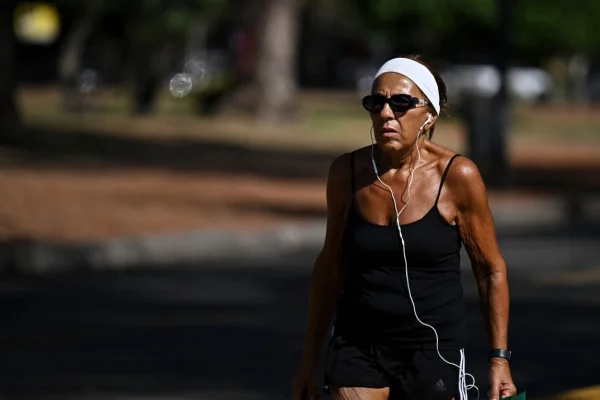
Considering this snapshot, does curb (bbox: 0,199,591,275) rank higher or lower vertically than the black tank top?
lower

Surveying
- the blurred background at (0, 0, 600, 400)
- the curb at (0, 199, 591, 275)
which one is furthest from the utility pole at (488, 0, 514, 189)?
the curb at (0, 199, 591, 275)

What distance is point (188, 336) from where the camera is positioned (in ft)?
37.9

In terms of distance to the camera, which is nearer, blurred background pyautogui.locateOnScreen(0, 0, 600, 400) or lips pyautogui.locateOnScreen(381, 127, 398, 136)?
lips pyautogui.locateOnScreen(381, 127, 398, 136)

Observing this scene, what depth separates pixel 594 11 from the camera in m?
56.4

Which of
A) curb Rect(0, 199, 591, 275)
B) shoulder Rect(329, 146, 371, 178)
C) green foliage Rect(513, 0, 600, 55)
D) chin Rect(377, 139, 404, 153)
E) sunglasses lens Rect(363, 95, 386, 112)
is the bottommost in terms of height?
curb Rect(0, 199, 591, 275)

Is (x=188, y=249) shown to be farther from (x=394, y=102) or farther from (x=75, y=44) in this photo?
(x=75, y=44)

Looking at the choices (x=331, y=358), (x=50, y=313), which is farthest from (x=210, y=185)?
(x=331, y=358)

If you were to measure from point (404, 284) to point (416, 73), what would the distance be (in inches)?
24.6

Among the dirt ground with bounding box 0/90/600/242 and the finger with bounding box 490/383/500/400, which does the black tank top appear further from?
the dirt ground with bounding box 0/90/600/242

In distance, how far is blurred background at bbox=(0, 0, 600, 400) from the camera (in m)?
10.4

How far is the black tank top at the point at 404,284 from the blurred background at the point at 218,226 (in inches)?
26.9

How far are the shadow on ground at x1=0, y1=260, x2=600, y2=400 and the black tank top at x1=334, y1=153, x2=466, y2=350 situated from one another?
4.19m

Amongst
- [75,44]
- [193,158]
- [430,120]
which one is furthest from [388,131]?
[75,44]

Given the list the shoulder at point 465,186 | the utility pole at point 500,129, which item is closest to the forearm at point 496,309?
the shoulder at point 465,186
